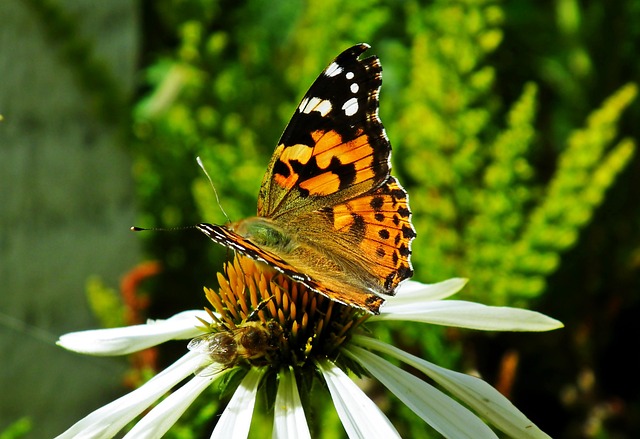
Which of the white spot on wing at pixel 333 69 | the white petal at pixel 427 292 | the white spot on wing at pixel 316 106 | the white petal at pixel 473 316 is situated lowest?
the white petal at pixel 473 316

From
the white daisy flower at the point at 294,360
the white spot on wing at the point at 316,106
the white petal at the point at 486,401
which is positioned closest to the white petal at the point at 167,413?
the white daisy flower at the point at 294,360

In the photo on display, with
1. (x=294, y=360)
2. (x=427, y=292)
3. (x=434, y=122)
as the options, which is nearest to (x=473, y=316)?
(x=427, y=292)

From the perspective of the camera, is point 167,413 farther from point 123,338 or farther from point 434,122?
point 434,122

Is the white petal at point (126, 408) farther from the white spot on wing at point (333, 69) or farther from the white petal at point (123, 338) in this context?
the white spot on wing at point (333, 69)

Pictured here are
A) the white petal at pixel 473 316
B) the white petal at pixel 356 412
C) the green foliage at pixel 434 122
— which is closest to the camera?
the white petal at pixel 356 412

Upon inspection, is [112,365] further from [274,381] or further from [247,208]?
[274,381]

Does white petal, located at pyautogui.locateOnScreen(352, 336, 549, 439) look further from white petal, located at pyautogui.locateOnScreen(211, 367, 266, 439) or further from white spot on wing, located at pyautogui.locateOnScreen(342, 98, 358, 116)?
white spot on wing, located at pyautogui.locateOnScreen(342, 98, 358, 116)
